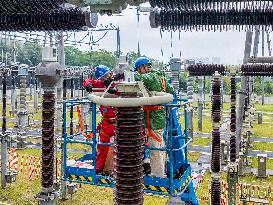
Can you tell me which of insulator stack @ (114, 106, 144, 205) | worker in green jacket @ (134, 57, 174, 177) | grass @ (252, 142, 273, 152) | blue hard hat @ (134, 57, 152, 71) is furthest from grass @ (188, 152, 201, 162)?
insulator stack @ (114, 106, 144, 205)

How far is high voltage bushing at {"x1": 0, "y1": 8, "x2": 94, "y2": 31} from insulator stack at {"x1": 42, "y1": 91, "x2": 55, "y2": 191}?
1.82 metres

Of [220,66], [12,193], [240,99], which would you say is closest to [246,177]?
[240,99]

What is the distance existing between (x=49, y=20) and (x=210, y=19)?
2.28m

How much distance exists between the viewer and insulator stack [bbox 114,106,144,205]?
321 cm

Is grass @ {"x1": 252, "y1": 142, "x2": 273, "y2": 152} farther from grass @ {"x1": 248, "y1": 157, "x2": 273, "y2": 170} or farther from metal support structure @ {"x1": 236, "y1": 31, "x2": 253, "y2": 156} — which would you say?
metal support structure @ {"x1": 236, "y1": 31, "x2": 253, "y2": 156}

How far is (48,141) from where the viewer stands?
7246mm

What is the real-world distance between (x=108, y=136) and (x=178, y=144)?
1276 millimetres

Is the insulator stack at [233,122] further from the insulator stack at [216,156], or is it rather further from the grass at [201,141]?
the grass at [201,141]

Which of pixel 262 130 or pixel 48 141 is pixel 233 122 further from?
pixel 262 130

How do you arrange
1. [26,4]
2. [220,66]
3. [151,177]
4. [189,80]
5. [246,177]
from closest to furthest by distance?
[26,4], [151,177], [220,66], [246,177], [189,80]

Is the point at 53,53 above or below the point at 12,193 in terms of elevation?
above

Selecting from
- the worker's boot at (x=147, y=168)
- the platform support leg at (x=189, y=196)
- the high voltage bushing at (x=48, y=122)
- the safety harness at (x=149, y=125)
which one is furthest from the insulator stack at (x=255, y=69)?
the high voltage bushing at (x=48, y=122)

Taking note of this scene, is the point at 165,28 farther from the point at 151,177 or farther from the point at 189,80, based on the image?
the point at 189,80

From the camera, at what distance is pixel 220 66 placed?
420 inches
